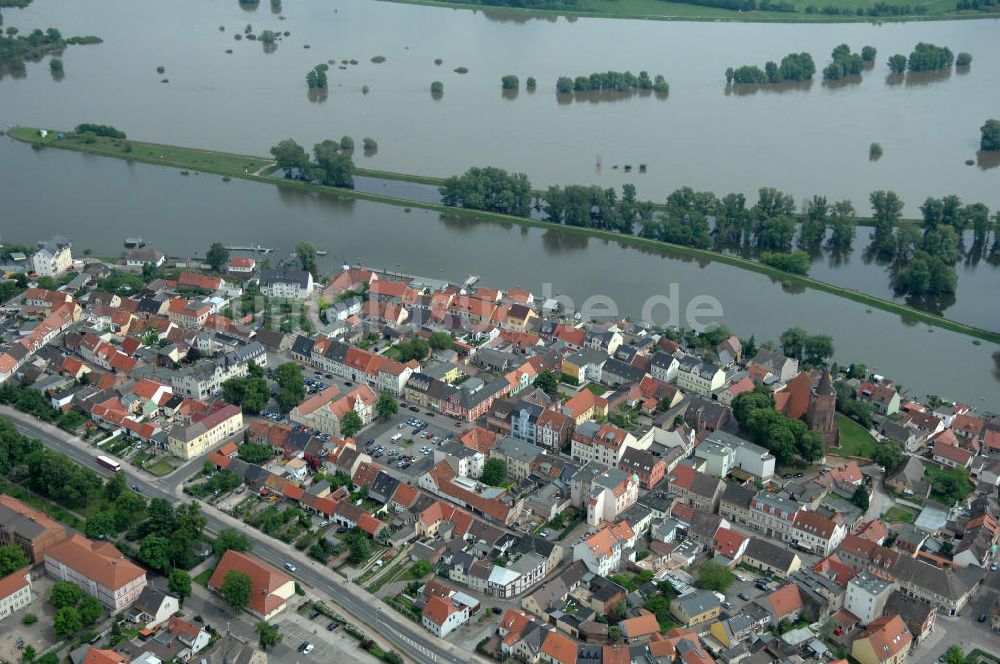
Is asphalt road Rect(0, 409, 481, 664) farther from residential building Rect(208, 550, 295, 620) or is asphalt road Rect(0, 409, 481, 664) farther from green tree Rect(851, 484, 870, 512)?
green tree Rect(851, 484, 870, 512)

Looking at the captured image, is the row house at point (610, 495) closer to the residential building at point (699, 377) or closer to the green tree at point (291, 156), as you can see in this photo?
the residential building at point (699, 377)

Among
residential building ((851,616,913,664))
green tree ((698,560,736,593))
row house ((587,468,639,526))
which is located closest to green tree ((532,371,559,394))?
row house ((587,468,639,526))

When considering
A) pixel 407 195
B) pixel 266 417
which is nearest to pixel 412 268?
pixel 407 195

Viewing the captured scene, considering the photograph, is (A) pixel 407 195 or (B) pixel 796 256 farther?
(A) pixel 407 195

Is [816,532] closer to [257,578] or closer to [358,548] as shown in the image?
[358,548]

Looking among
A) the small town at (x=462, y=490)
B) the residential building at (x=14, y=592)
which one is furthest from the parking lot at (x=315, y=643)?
the residential building at (x=14, y=592)

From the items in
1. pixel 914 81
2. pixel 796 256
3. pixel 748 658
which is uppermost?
pixel 914 81

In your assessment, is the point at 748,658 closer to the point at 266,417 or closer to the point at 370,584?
the point at 370,584

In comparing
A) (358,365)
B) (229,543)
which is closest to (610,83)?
(358,365)
